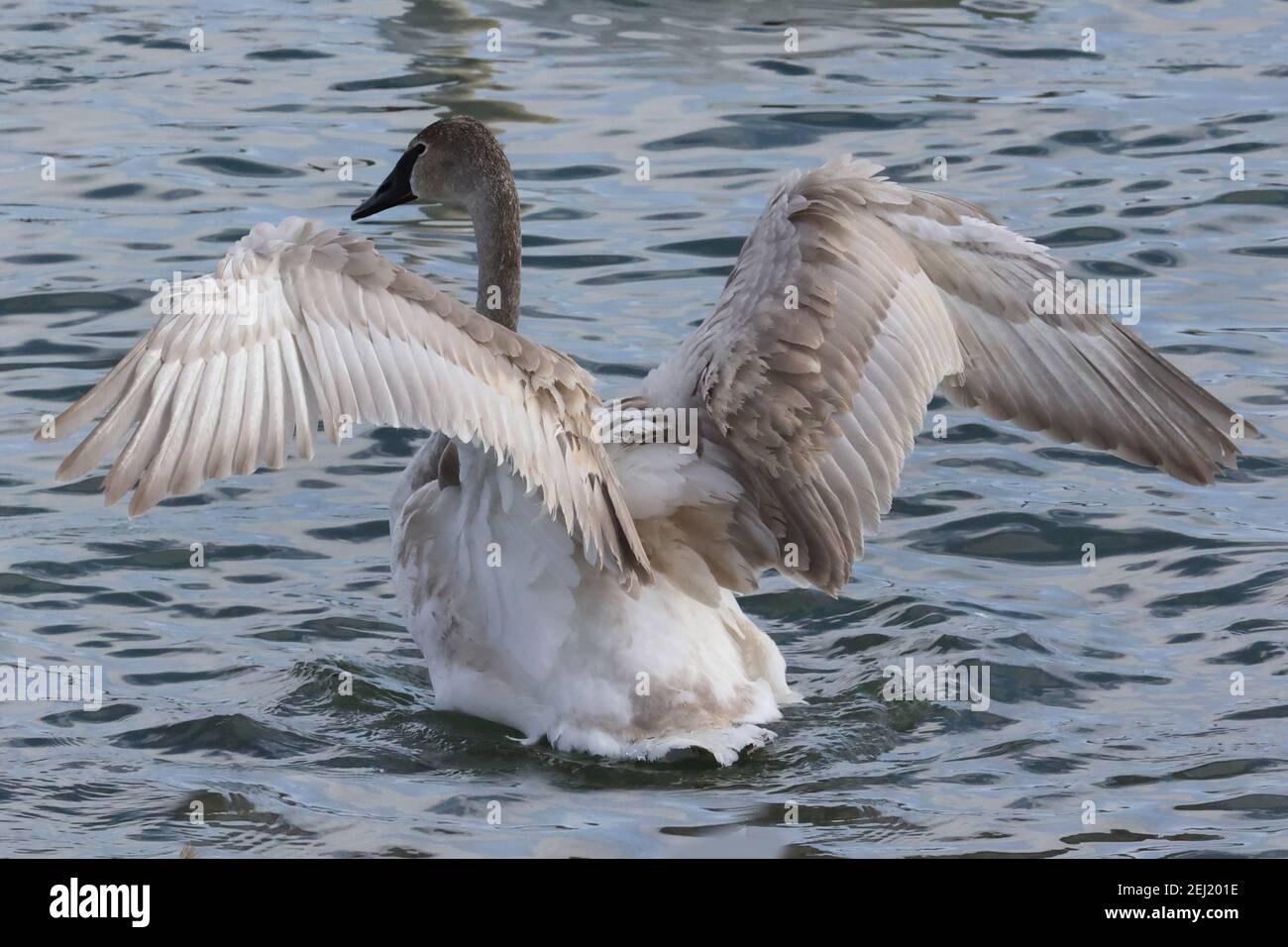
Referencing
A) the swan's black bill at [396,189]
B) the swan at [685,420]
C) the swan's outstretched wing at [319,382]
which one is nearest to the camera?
the swan's outstretched wing at [319,382]

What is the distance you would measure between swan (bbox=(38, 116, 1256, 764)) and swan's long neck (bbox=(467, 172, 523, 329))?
2.48ft

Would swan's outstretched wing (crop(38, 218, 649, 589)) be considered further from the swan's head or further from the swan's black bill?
the swan's black bill

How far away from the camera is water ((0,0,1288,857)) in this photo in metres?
6.26

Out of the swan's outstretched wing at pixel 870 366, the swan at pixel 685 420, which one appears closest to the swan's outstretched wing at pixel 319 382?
the swan at pixel 685 420

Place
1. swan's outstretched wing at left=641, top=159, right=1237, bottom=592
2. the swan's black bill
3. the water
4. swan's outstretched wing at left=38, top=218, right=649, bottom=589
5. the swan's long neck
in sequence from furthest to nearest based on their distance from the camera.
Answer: the swan's black bill < the swan's long neck < swan's outstretched wing at left=641, top=159, right=1237, bottom=592 < the water < swan's outstretched wing at left=38, top=218, right=649, bottom=589

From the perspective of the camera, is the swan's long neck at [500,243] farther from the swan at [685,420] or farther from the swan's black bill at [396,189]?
the swan at [685,420]

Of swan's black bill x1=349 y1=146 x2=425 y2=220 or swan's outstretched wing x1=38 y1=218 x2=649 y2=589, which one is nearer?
swan's outstretched wing x1=38 y1=218 x2=649 y2=589

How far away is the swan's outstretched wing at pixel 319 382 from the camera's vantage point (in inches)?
211

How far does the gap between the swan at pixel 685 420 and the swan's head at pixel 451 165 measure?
1.17m

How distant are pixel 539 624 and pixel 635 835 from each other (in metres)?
0.94

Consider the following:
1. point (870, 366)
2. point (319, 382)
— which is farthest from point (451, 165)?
point (319, 382)

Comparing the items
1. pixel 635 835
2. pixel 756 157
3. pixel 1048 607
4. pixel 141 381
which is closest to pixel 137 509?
pixel 141 381

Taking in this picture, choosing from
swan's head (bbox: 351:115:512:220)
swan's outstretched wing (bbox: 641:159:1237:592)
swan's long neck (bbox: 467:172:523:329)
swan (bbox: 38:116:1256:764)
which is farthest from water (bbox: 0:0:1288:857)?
swan's head (bbox: 351:115:512:220)

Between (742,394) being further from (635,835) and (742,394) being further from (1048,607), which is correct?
(1048,607)
